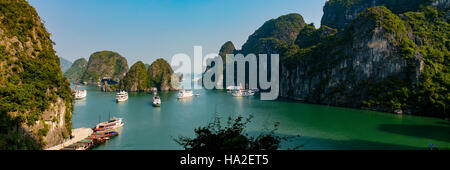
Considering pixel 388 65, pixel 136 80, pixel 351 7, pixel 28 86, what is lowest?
pixel 28 86

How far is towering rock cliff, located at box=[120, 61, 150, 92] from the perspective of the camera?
373 feet

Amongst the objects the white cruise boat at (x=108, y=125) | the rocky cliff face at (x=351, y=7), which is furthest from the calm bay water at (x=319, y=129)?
the rocky cliff face at (x=351, y=7)

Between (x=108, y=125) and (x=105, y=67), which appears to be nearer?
(x=108, y=125)

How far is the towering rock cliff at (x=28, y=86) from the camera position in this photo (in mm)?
20844

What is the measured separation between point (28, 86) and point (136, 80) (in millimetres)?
95592

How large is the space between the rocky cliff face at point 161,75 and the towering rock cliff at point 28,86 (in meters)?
93.5

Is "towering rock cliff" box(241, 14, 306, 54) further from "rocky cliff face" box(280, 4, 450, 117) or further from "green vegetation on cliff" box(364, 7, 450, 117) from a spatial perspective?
"green vegetation on cliff" box(364, 7, 450, 117)

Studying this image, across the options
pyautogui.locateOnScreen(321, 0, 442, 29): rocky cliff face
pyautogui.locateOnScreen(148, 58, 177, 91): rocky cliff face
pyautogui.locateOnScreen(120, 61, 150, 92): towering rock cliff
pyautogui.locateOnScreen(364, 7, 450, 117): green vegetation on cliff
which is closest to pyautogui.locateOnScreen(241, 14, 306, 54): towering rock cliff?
pyautogui.locateOnScreen(321, 0, 442, 29): rocky cliff face

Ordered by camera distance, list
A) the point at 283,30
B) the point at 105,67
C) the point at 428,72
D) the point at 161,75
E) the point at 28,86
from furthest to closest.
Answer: the point at 105,67, the point at 283,30, the point at 161,75, the point at 428,72, the point at 28,86

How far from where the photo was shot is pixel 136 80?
11544 centimetres

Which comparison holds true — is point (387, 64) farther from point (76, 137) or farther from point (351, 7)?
point (351, 7)

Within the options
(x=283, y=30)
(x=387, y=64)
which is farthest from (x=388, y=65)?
(x=283, y=30)

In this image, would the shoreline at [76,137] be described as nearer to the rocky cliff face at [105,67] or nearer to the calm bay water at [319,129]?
the calm bay water at [319,129]

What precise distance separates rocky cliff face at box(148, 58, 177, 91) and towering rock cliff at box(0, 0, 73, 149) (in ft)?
307
